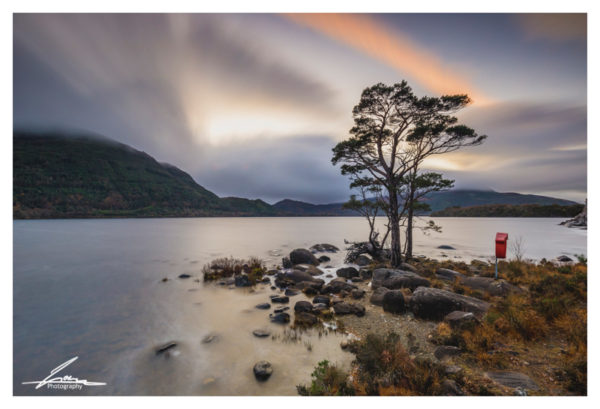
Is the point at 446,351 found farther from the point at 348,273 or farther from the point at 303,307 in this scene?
the point at 348,273

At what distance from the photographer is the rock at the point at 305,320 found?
7914 mm

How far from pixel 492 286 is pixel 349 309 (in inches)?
274

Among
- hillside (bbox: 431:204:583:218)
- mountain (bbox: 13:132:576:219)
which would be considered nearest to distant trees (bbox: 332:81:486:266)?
mountain (bbox: 13:132:576:219)

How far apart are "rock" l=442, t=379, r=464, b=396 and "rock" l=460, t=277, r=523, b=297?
784 cm

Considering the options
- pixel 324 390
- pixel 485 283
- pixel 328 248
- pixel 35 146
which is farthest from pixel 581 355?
pixel 35 146

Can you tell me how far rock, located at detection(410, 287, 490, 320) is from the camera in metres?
7.29

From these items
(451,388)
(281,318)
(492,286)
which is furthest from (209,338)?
(492,286)

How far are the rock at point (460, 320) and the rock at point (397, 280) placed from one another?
3480 mm

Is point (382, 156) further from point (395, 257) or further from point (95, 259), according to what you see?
point (95, 259)

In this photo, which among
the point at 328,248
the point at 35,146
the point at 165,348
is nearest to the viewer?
the point at 165,348

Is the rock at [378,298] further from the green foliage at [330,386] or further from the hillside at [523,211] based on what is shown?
the hillside at [523,211]

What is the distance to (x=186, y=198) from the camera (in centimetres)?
17400

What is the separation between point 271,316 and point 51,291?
14998mm

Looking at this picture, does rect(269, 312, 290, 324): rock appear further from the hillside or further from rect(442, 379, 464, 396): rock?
the hillside
